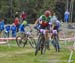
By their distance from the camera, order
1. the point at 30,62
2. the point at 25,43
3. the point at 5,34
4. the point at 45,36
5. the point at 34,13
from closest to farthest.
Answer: the point at 30,62 → the point at 45,36 → the point at 25,43 → the point at 5,34 → the point at 34,13

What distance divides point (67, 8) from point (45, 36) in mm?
29340

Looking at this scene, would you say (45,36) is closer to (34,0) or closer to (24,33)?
(24,33)

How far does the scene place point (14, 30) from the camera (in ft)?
106

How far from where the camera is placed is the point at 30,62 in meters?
15.6

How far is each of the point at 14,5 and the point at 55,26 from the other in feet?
94.1

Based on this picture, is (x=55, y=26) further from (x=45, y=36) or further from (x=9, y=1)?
(x=9, y=1)

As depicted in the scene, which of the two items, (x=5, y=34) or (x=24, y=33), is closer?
(x=24, y=33)

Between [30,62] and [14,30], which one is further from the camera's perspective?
[14,30]

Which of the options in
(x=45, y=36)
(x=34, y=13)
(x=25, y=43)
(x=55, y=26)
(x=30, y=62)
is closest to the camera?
(x=30, y=62)

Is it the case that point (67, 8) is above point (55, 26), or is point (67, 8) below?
below

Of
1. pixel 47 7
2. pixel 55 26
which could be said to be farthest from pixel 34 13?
pixel 55 26

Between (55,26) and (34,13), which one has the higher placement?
(55,26)

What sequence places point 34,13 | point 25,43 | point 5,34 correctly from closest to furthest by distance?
point 25,43 → point 5,34 → point 34,13

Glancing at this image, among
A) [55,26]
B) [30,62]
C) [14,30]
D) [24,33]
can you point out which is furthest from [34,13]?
[30,62]
